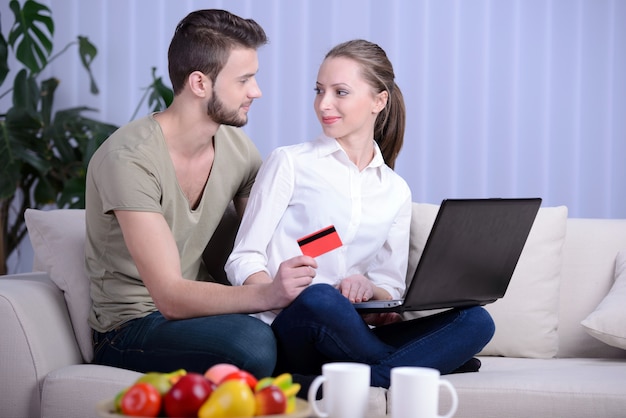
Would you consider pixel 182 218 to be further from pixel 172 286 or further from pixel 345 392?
pixel 345 392

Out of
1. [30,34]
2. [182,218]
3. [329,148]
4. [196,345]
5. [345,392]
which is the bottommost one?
[196,345]

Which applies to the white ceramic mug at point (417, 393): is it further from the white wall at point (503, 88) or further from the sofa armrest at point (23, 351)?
the white wall at point (503, 88)

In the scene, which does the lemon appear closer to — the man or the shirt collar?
the man

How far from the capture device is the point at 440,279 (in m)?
1.86

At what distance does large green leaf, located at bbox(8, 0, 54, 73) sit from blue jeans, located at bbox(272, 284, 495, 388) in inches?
93.7

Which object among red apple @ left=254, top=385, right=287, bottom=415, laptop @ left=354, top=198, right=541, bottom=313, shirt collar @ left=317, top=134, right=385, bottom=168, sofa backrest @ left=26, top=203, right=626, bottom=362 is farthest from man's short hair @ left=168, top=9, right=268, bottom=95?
red apple @ left=254, top=385, right=287, bottom=415

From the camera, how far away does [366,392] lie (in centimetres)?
130

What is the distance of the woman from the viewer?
189 cm

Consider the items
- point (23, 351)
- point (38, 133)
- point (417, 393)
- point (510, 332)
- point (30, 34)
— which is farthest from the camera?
point (38, 133)

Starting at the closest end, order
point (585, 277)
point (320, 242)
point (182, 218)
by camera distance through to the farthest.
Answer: point (320, 242)
point (182, 218)
point (585, 277)

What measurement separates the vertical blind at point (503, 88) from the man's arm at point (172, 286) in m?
2.18

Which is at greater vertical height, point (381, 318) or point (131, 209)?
point (131, 209)

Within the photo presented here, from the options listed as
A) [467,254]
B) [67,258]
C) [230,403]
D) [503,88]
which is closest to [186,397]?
[230,403]

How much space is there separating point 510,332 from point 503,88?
181 centimetres
